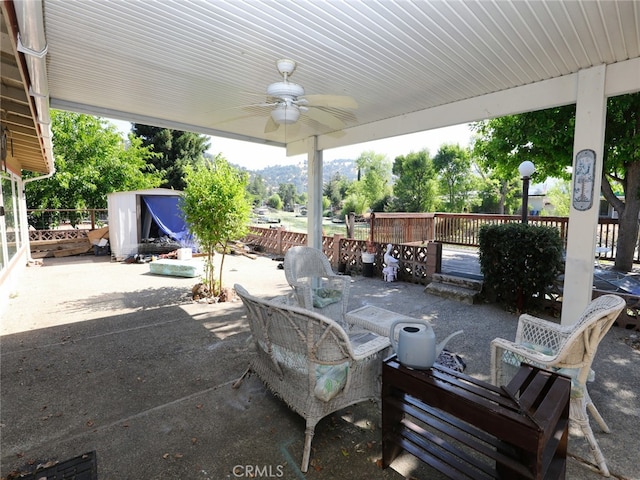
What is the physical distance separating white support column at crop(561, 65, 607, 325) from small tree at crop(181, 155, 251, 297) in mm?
4516

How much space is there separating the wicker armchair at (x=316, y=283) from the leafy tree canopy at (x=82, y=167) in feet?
37.9

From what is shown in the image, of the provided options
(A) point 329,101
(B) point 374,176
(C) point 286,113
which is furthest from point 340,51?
(B) point 374,176

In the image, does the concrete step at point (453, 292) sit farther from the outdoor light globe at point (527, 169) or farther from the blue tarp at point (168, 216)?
the blue tarp at point (168, 216)

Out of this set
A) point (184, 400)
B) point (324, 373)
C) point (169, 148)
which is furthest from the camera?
point (169, 148)

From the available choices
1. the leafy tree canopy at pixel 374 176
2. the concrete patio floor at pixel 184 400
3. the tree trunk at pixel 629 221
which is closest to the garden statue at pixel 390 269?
the concrete patio floor at pixel 184 400

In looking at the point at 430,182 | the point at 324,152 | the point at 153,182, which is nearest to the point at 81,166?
the point at 153,182

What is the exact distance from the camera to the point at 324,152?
650 centimetres

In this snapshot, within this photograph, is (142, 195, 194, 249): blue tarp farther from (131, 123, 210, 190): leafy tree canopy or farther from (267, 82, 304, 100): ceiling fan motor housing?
(131, 123, 210, 190): leafy tree canopy

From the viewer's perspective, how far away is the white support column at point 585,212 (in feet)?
10.6

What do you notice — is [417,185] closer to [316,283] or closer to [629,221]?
[629,221]

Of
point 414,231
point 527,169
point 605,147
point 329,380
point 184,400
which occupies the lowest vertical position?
point 184,400

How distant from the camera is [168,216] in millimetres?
10547

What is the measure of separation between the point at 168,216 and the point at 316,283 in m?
7.71

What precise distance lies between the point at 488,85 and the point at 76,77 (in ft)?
15.0
